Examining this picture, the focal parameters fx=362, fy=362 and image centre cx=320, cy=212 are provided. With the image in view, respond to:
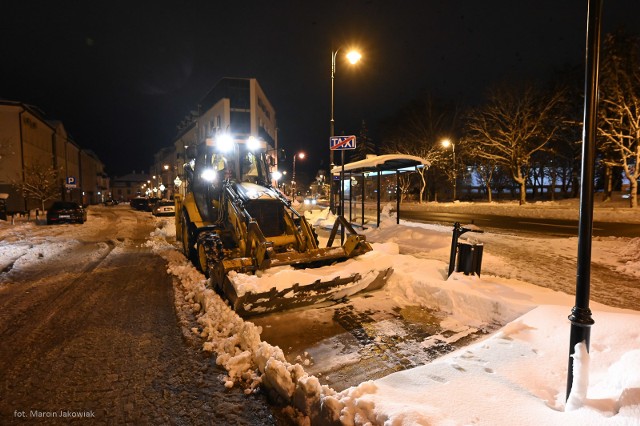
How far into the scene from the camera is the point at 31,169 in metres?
32.3

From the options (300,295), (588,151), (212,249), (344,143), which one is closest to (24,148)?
(344,143)

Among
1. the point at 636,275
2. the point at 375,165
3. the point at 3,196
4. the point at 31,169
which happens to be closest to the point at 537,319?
the point at 636,275

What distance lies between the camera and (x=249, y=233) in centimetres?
630

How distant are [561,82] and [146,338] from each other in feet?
127

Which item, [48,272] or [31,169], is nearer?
[48,272]

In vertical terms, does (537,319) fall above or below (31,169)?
below

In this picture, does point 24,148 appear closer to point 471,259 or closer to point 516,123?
point 471,259

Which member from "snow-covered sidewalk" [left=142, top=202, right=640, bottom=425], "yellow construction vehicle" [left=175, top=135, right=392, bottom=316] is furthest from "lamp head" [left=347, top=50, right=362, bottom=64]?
"snow-covered sidewalk" [left=142, top=202, right=640, bottom=425]

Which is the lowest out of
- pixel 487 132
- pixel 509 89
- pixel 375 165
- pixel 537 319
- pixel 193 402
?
pixel 193 402

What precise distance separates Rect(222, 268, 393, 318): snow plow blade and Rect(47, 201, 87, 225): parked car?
2108cm

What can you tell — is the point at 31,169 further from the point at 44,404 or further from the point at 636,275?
the point at 636,275

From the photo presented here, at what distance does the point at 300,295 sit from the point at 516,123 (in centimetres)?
3315

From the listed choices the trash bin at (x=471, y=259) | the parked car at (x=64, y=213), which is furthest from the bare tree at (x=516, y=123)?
the parked car at (x=64, y=213)

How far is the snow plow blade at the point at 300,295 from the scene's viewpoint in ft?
Answer: 17.6
